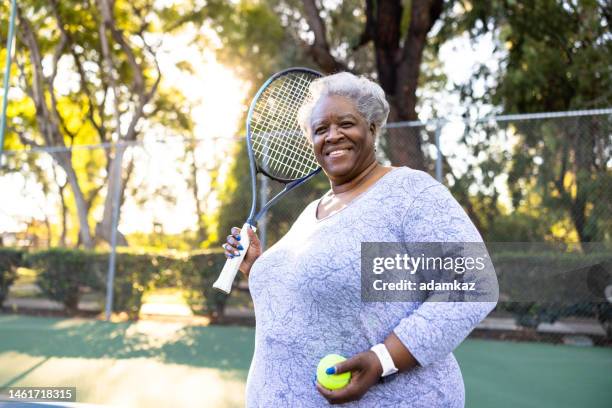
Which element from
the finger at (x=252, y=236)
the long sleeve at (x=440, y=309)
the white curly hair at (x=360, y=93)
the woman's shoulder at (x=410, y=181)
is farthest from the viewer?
the finger at (x=252, y=236)

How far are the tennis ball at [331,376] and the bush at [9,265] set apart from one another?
379 inches

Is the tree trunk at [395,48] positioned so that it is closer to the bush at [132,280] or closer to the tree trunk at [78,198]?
the bush at [132,280]

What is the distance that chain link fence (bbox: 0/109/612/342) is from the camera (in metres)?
7.05

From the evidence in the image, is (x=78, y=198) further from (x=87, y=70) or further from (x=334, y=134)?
(x=334, y=134)

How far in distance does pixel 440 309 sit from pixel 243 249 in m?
0.94

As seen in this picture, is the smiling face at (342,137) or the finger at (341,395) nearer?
the finger at (341,395)

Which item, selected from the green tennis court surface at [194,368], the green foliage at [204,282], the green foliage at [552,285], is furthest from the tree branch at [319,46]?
the green tennis court surface at [194,368]

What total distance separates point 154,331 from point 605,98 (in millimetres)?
6960

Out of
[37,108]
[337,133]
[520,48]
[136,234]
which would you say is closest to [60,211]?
[37,108]

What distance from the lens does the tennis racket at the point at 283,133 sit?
2514mm

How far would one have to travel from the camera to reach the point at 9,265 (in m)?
9.82

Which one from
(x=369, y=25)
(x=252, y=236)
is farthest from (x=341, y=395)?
(x=369, y=25)

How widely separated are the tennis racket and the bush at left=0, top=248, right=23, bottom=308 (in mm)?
8253

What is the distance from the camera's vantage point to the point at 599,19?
866 centimetres
